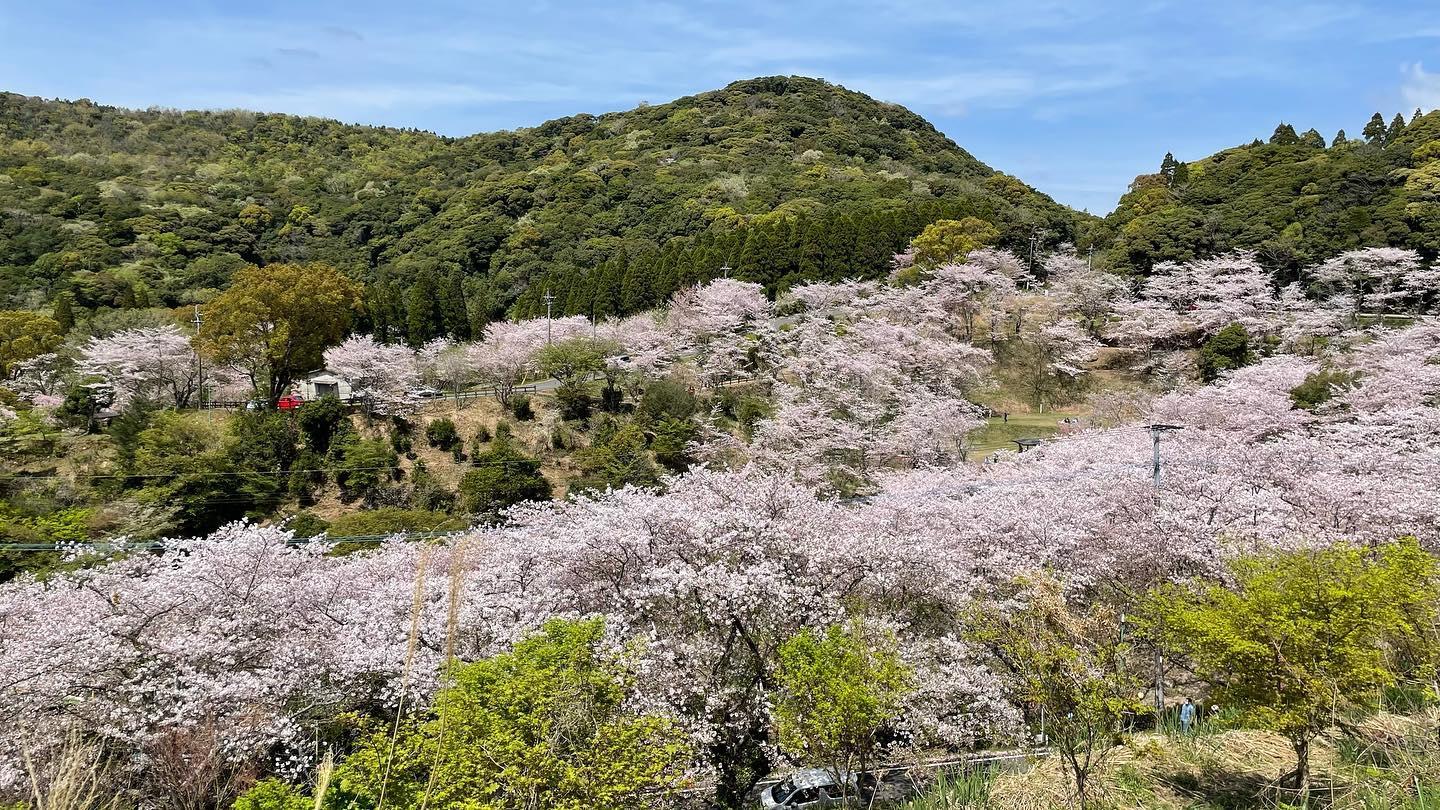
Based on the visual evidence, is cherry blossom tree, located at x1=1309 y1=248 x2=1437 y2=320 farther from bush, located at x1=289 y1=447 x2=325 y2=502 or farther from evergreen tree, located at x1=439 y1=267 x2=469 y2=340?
evergreen tree, located at x1=439 y1=267 x2=469 y2=340

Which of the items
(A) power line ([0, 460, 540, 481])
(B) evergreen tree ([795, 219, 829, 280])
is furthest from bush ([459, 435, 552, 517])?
(B) evergreen tree ([795, 219, 829, 280])

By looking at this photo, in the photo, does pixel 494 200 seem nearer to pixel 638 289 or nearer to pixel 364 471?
pixel 638 289

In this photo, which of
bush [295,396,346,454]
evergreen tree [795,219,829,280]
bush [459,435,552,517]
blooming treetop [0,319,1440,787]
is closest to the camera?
blooming treetop [0,319,1440,787]

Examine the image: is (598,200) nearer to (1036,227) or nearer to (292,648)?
(1036,227)

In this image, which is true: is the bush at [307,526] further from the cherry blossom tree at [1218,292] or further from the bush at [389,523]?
the cherry blossom tree at [1218,292]

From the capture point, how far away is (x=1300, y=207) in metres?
44.5

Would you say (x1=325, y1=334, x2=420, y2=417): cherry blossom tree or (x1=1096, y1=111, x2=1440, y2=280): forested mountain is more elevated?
(x1=1096, y1=111, x2=1440, y2=280): forested mountain

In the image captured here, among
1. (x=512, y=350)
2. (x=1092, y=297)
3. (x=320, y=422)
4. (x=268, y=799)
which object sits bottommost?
(x=320, y=422)

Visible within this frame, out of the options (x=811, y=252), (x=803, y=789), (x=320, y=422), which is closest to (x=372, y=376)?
(x=320, y=422)

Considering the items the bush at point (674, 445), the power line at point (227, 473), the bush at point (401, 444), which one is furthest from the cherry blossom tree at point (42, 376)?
the bush at point (674, 445)

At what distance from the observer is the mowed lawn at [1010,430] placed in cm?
3133

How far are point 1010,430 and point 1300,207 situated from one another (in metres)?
26.3

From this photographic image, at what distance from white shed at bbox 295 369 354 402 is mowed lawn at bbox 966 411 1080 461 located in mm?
28576

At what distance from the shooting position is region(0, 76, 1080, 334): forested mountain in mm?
50375
